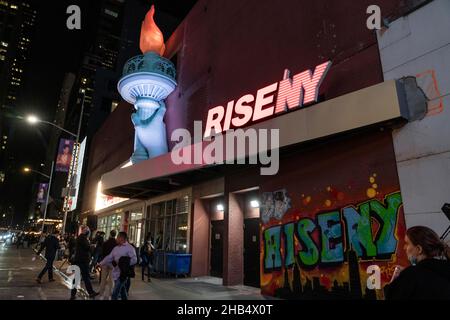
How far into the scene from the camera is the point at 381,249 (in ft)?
26.2

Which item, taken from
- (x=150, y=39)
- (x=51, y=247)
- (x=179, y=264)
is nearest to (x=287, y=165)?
(x=179, y=264)

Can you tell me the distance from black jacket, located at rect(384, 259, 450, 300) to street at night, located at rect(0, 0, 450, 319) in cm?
1

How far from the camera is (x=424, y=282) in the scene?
273cm

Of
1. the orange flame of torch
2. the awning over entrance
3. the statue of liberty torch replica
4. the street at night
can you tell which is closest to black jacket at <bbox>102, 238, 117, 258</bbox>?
the street at night

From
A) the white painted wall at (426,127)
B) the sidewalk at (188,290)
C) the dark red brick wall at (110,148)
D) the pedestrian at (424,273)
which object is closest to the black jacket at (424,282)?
the pedestrian at (424,273)

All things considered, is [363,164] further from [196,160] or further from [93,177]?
[93,177]

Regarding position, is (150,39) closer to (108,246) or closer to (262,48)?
(262,48)

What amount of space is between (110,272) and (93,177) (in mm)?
31999

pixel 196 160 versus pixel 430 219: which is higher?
pixel 196 160

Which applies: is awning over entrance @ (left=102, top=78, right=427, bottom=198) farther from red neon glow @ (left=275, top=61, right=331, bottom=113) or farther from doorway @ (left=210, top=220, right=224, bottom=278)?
doorway @ (left=210, top=220, right=224, bottom=278)

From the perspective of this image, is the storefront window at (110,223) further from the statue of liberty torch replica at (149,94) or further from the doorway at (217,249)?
the doorway at (217,249)

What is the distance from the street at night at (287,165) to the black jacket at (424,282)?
1 centimetres

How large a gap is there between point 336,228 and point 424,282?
658 centimetres
